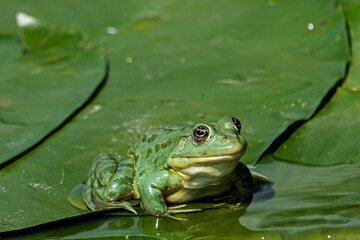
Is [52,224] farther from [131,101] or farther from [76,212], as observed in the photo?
[131,101]

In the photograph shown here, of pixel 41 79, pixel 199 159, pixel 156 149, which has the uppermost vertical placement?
pixel 199 159

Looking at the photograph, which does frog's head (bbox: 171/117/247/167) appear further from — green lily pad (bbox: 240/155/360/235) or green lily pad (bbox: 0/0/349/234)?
green lily pad (bbox: 0/0/349/234)

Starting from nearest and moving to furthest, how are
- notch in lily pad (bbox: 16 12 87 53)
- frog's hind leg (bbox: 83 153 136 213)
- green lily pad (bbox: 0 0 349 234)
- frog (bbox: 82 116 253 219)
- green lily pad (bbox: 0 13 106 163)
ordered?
frog (bbox: 82 116 253 219) < frog's hind leg (bbox: 83 153 136 213) < green lily pad (bbox: 0 0 349 234) < green lily pad (bbox: 0 13 106 163) < notch in lily pad (bbox: 16 12 87 53)

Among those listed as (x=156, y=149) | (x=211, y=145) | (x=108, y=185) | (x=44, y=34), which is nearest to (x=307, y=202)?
(x=211, y=145)

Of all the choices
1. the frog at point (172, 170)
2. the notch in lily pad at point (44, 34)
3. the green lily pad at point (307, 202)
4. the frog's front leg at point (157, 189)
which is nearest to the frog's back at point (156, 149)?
the frog at point (172, 170)

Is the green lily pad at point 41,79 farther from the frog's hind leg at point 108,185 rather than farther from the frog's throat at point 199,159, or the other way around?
the frog's throat at point 199,159

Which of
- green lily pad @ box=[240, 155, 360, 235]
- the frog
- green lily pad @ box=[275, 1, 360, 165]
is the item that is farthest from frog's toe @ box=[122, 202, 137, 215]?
green lily pad @ box=[275, 1, 360, 165]

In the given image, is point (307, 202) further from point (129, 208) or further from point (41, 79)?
point (41, 79)
